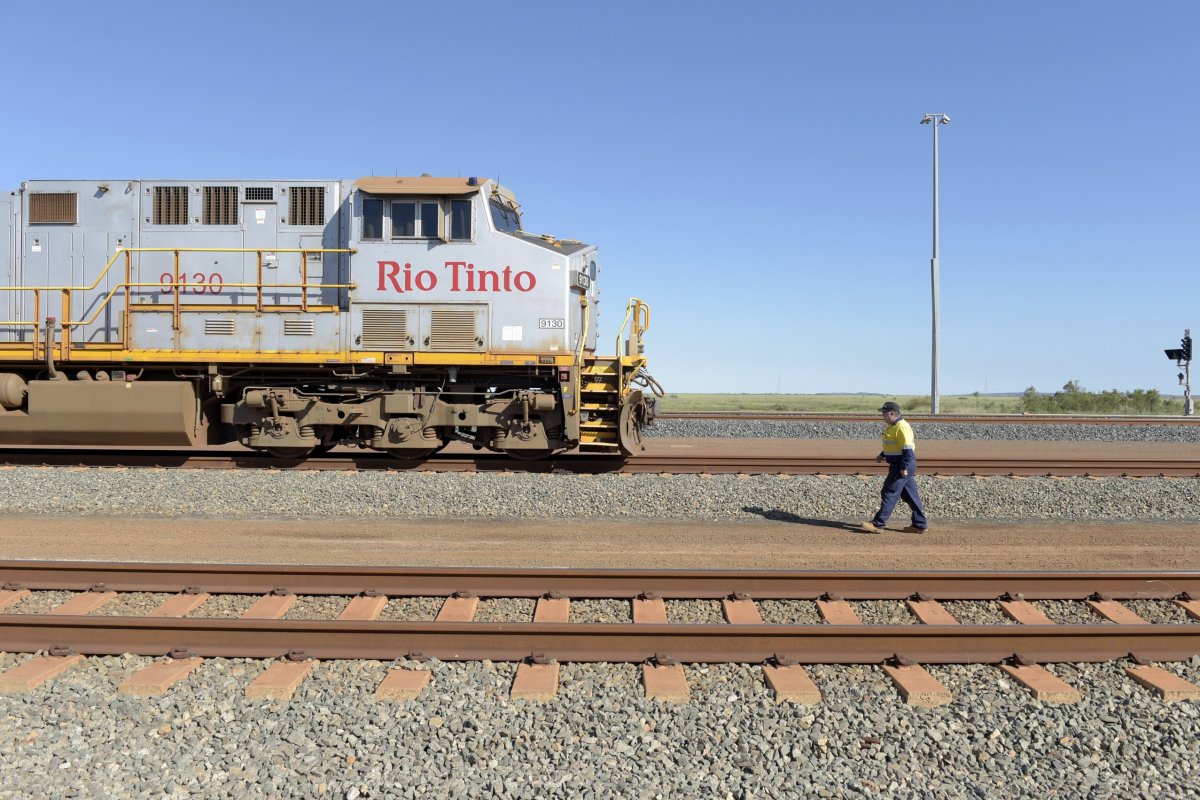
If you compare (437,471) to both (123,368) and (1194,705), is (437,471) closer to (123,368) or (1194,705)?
(123,368)

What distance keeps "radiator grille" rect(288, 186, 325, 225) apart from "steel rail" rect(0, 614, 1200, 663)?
721 centimetres

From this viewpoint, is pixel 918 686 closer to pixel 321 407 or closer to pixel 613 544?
pixel 613 544

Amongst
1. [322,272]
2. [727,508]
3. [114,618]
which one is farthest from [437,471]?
[114,618]

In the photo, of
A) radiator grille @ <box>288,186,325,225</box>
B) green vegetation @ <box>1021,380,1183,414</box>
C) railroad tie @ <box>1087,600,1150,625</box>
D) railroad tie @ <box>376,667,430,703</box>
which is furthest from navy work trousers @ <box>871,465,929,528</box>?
green vegetation @ <box>1021,380,1183,414</box>

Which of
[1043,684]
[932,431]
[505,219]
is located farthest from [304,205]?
[932,431]

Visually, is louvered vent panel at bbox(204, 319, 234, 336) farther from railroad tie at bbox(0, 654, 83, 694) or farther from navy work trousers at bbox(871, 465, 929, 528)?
navy work trousers at bbox(871, 465, 929, 528)

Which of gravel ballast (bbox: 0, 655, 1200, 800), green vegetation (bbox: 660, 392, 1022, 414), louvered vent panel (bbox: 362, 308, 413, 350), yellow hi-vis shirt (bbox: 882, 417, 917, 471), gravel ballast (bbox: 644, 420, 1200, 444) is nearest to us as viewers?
gravel ballast (bbox: 0, 655, 1200, 800)

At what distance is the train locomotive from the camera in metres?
10.4

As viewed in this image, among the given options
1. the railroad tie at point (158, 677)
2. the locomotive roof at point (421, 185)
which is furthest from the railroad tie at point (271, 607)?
the locomotive roof at point (421, 185)

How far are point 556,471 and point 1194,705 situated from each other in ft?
25.8

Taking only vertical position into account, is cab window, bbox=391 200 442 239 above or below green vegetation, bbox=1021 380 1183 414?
above

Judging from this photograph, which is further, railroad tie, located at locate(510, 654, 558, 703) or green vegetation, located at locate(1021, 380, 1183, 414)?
green vegetation, located at locate(1021, 380, 1183, 414)

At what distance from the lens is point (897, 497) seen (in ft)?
26.0

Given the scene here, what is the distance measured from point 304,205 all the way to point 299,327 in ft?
5.33
